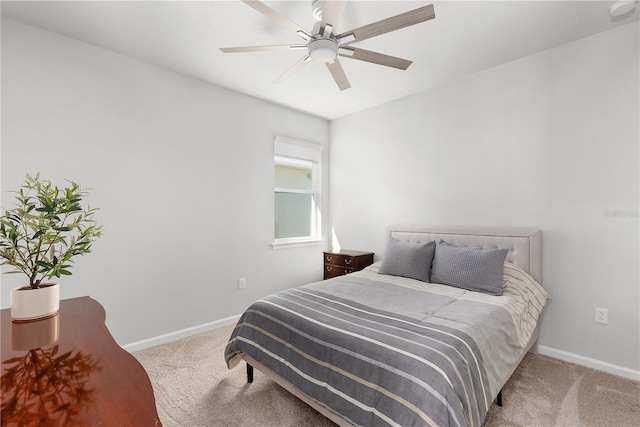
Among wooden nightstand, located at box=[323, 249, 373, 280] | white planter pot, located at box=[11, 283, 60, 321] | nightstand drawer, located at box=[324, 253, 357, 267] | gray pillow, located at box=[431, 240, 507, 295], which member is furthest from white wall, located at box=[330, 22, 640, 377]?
white planter pot, located at box=[11, 283, 60, 321]

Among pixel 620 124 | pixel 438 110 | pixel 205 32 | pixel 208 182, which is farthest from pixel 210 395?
pixel 620 124

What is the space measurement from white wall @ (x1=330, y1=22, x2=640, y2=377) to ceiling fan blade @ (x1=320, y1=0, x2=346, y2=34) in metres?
2.06

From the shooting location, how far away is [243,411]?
1.92 meters

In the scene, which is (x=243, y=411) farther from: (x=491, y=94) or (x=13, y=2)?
(x=491, y=94)

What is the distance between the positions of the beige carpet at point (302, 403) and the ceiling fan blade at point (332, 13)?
231 centimetres

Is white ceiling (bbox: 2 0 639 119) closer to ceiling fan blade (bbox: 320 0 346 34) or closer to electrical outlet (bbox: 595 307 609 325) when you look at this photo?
ceiling fan blade (bbox: 320 0 346 34)

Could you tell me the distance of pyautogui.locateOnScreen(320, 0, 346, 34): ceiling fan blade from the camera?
151 centimetres

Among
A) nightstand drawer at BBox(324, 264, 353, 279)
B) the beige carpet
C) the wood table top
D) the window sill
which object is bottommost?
the beige carpet

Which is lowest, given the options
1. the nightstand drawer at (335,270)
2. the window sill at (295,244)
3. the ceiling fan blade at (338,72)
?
the nightstand drawer at (335,270)

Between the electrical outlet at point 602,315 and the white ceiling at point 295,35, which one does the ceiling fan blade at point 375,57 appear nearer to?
the white ceiling at point 295,35

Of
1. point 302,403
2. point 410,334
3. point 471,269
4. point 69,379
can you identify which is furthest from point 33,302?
point 471,269

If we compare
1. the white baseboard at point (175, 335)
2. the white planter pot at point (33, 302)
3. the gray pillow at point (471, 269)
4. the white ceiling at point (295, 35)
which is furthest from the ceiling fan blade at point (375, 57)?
the white baseboard at point (175, 335)

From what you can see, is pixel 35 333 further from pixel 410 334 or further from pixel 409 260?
pixel 409 260

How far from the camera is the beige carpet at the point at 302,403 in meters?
1.83
